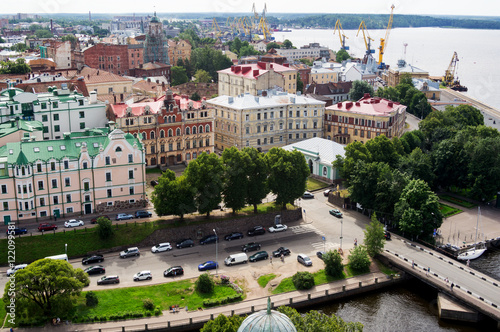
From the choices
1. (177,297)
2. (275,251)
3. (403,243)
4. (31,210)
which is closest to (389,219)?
(403,243)

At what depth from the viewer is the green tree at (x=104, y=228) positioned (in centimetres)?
4872

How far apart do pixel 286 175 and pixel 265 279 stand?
14148 millimetres

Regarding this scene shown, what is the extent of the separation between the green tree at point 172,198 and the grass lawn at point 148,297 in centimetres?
926

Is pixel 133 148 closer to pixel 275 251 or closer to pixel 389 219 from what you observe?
pixel 275 251

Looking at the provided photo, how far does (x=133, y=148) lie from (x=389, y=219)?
28222 millimetres

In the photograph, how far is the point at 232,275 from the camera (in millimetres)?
46188

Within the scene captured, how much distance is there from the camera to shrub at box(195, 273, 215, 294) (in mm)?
Result: 42906

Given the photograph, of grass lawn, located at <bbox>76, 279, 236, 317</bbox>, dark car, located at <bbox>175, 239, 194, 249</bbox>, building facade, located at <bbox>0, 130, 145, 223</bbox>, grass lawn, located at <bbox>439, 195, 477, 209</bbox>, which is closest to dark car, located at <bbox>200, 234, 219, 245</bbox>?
dark car, located at <bbox>175, 239, 194, 249</bbox>

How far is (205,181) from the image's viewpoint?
53.1m

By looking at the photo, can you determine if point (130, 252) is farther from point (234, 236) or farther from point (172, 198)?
point (234, 236)

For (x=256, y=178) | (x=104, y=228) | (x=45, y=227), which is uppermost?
(x=256, y=178)

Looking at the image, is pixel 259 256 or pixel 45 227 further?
pixel 45 227

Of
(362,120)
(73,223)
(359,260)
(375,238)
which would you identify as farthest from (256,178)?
(362,120)

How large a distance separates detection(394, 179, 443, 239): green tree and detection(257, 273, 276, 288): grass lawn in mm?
15253
